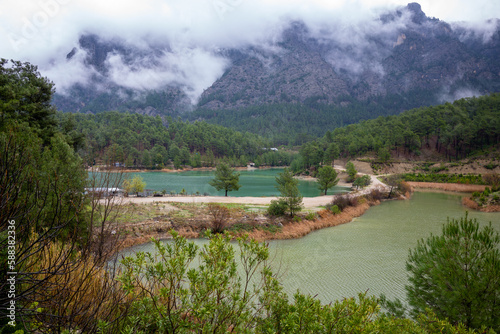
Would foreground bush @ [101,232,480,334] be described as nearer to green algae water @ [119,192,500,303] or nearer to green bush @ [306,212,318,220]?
green algae water @ [119,192,500,303]

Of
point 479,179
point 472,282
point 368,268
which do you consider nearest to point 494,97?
point 479,179

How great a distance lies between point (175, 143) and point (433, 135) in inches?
3692

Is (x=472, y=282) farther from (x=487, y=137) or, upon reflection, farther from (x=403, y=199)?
(x=487, y=137)

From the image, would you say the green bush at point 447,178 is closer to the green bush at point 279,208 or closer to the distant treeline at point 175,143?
the green bush at point 279,208

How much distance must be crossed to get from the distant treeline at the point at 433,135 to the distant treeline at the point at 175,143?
124 feet

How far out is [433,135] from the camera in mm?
89875

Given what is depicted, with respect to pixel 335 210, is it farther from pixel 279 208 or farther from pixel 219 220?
pixel 219 220

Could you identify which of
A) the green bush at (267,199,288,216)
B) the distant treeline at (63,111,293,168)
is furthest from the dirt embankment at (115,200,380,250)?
the distant treeline at (63,111,293,168)

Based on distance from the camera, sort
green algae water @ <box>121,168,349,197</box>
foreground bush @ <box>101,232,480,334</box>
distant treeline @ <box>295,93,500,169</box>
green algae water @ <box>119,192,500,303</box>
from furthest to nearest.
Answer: distant treeline @ <box>295,93,500,169</box>
green algae water @ <box>121,168,349,197</box>
green algae water @ <box>119,192,500,303</box>
foreground bush @ <box>101,232,480,334</box>

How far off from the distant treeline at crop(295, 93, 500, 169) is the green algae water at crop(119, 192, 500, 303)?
173 ft

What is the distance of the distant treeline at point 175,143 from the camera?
101875mm

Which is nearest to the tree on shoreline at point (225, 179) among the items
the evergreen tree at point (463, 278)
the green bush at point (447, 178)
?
the evergreen tree at point (463, 278)

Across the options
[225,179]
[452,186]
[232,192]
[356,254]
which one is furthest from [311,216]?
[452,186]

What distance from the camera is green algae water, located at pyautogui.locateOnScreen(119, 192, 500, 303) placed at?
1160 centimetres
